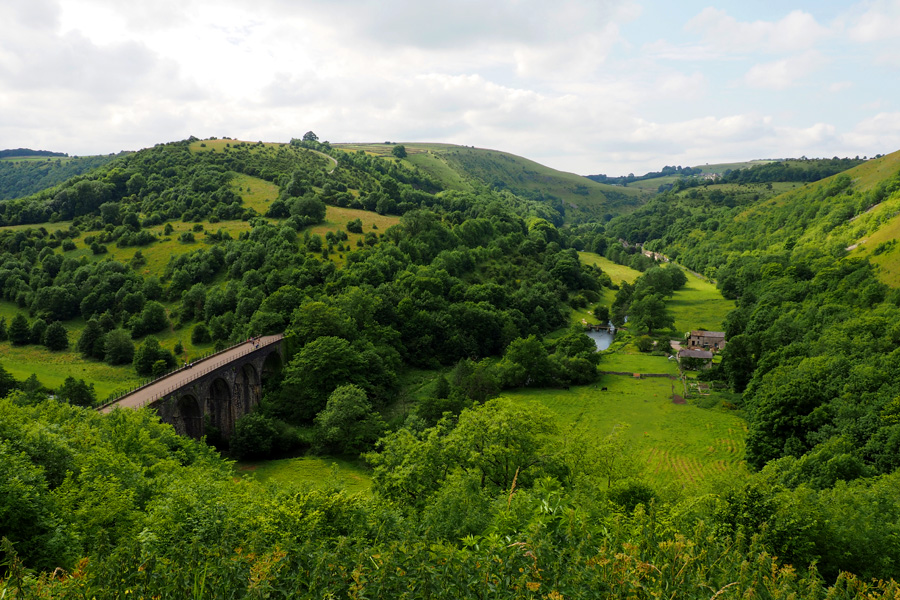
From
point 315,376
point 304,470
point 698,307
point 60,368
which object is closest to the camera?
point 304,470

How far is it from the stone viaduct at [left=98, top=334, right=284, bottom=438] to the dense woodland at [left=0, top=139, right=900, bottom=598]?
8.01 ft

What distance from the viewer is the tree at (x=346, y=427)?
47812 millimetres

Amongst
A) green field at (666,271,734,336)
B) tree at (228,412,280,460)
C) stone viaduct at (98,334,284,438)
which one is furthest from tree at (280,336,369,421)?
green field at (666,271,734,336)

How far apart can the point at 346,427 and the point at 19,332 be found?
52.5 metres

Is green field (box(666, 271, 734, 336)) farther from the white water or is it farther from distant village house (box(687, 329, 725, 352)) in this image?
the white water

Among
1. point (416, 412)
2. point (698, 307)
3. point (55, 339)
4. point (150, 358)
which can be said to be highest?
point (55, 339)

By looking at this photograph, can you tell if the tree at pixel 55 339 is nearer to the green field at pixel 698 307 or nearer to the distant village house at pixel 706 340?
the distant village house at pixel 706 340

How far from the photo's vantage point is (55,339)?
→ 2657 inches

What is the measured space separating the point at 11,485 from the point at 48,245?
95808 mm

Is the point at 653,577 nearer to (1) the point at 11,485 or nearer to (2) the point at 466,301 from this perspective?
(1) the point at 11,485

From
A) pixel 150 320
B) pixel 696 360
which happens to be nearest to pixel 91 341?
pixel 150 320

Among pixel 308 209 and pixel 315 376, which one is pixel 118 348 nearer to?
pixel 315 376

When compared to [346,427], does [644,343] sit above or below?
above

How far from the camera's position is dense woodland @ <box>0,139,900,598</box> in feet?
34.4
